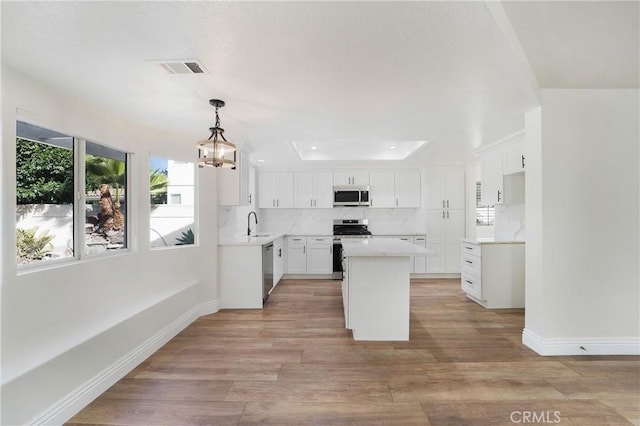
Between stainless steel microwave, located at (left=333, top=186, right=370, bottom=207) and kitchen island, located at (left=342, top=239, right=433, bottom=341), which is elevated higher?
stainless steel microwave, located at (left=333, top=186, right=370, bottom=207)

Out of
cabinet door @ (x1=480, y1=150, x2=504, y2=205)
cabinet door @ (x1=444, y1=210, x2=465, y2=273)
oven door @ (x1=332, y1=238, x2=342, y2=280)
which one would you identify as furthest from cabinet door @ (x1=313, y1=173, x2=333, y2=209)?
cabinet door @ (x1=480, y1=150, x2=504, y2=205)

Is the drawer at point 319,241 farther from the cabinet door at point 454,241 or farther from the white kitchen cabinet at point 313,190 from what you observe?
the cabinet door at point 454,241

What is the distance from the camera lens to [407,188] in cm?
584

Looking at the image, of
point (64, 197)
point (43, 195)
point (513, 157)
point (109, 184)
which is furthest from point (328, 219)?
point (43, 195)

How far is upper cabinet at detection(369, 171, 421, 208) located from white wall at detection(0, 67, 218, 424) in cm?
376

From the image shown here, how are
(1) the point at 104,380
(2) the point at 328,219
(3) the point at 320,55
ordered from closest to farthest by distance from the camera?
(3) the point at 320,55
(1) the point at 104,380
(2) the point at 328,219

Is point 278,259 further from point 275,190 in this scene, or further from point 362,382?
point 362,382

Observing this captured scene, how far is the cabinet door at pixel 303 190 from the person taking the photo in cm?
592

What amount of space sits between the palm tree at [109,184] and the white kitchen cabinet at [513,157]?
474cm

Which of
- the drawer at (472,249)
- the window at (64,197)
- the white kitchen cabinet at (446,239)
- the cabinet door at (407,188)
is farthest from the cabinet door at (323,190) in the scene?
the window at (64,197)

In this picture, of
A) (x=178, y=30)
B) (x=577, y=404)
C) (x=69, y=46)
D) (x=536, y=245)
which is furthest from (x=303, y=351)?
(x=69, y=46)

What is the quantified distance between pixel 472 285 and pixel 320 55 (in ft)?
12.7

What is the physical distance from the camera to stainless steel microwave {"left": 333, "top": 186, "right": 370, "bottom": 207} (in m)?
5.82

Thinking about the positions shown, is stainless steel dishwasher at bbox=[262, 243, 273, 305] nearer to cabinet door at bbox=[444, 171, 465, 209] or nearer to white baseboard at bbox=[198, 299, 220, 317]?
white baseboard at bbox=[198, 299, 220, 317]
